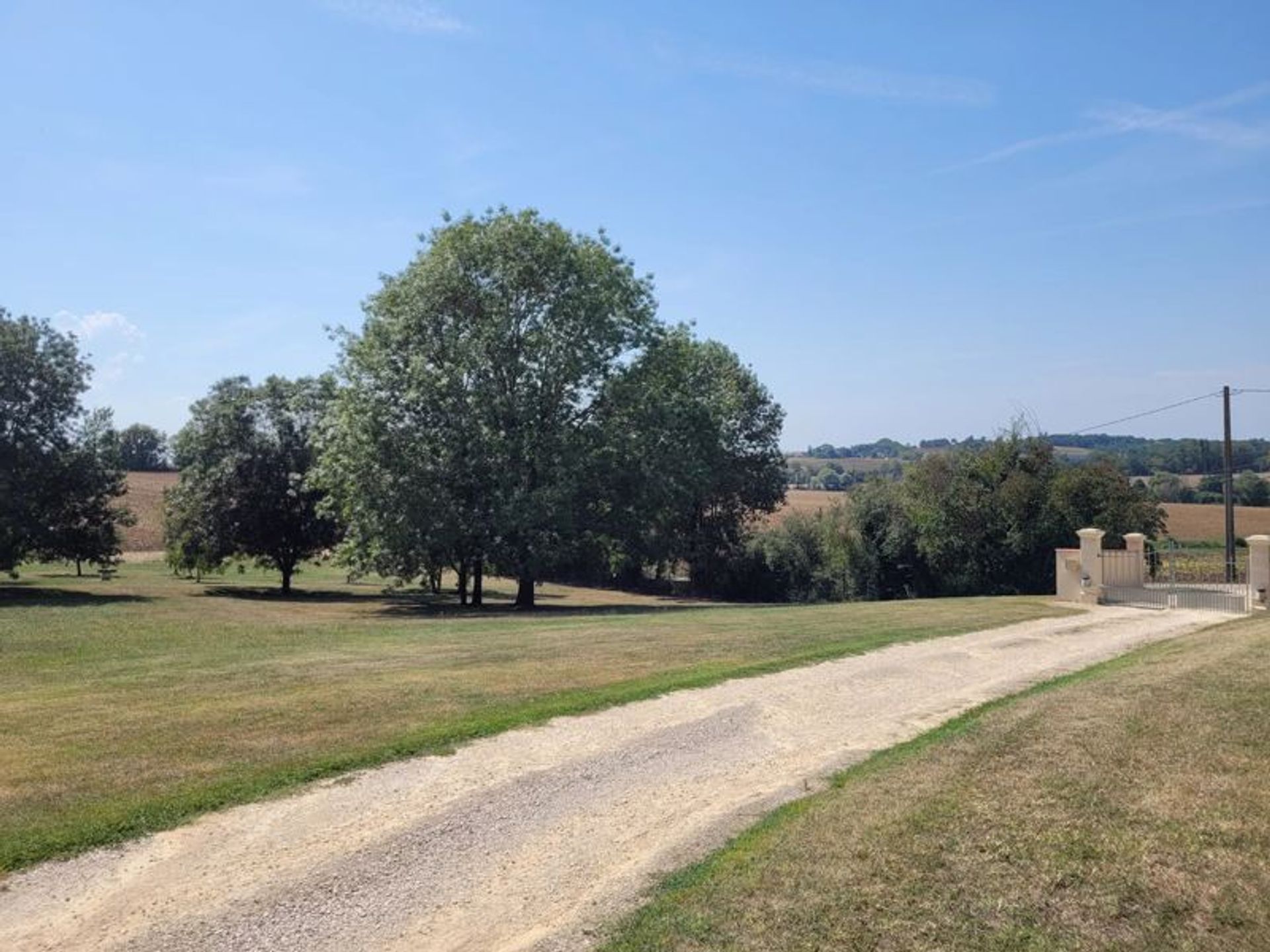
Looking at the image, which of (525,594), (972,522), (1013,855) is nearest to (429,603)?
(525,594)

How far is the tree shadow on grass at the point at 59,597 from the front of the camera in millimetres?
29312

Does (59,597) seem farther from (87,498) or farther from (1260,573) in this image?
(1260,573)

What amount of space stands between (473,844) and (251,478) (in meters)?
36.8

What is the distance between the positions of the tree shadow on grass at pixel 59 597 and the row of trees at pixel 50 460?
1.11 metres

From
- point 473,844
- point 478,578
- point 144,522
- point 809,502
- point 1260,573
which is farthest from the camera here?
point 809,502

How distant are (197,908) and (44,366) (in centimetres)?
3425

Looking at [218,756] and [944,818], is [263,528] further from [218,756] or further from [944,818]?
[944,818]

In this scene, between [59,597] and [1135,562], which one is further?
[59,597]

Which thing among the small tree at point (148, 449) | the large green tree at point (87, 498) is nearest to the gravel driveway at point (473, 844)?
the large green tree at point (87, 498)

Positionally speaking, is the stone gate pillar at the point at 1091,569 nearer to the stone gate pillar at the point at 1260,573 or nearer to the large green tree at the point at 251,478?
the stone gate pillar at the point at 1260,573

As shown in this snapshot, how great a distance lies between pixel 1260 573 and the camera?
2259 cm

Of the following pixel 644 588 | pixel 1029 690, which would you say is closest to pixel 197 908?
pixel 1029 690

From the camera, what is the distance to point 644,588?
185ft

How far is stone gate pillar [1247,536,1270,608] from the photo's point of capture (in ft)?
73.6
